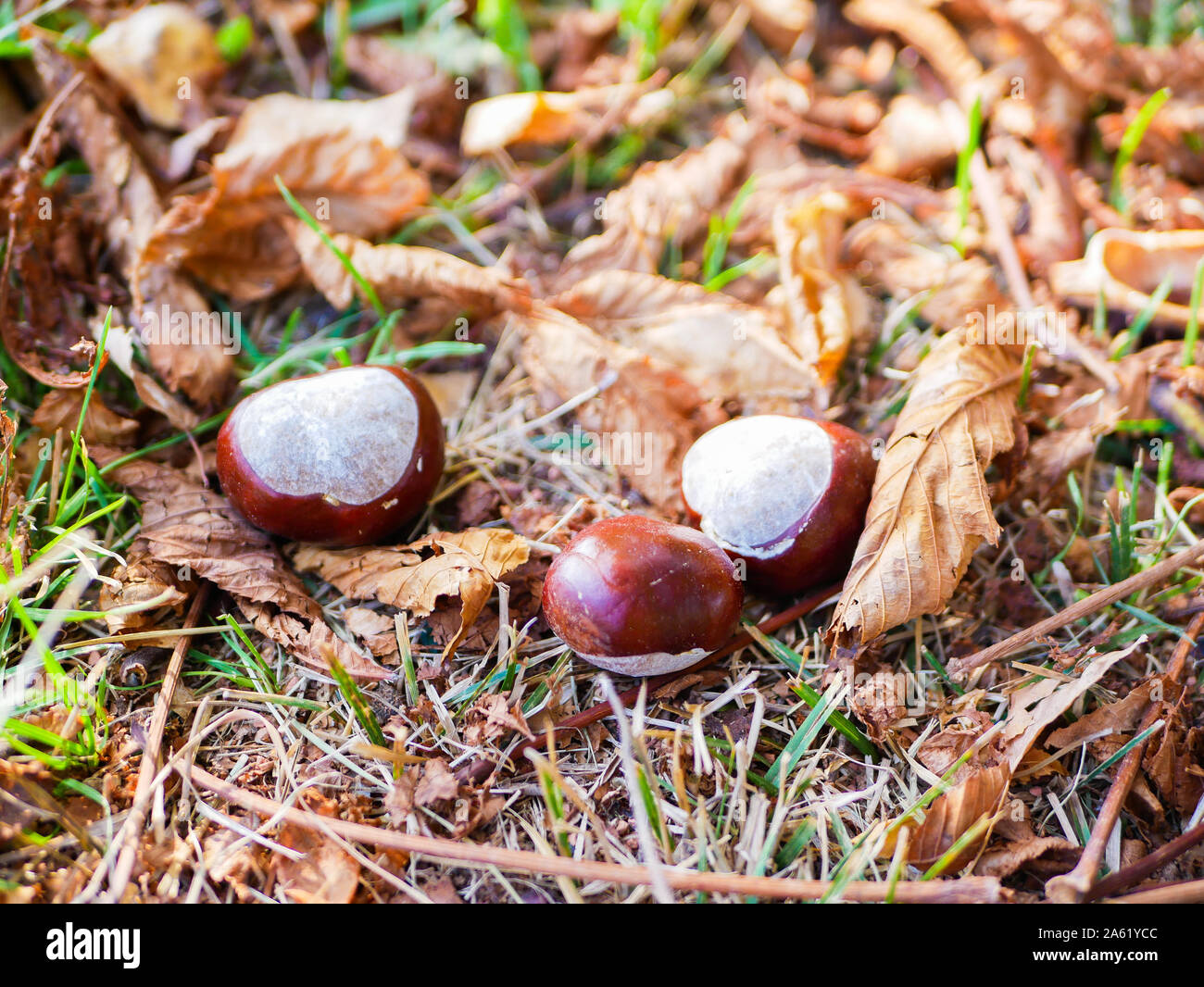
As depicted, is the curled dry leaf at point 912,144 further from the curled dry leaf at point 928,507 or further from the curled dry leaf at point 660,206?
the curled dry leaf at point 928,507

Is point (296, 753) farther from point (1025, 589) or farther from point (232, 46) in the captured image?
point (232, 46)

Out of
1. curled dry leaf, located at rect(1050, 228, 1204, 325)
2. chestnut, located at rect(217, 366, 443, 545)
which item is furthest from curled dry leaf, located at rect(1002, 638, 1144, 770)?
chestnut, located at rect(217, 366, 443, 545)

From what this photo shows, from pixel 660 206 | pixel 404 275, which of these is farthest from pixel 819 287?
pixel 404 275

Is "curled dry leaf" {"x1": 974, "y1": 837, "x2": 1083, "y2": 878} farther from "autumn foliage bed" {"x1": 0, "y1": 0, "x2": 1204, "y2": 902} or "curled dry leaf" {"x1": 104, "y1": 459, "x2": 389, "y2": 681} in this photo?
"curled dry leaf" {"x1": 104, "y1": 459, "x2": 389, "y2": 681}

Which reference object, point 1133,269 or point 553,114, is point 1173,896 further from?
point 553,114
